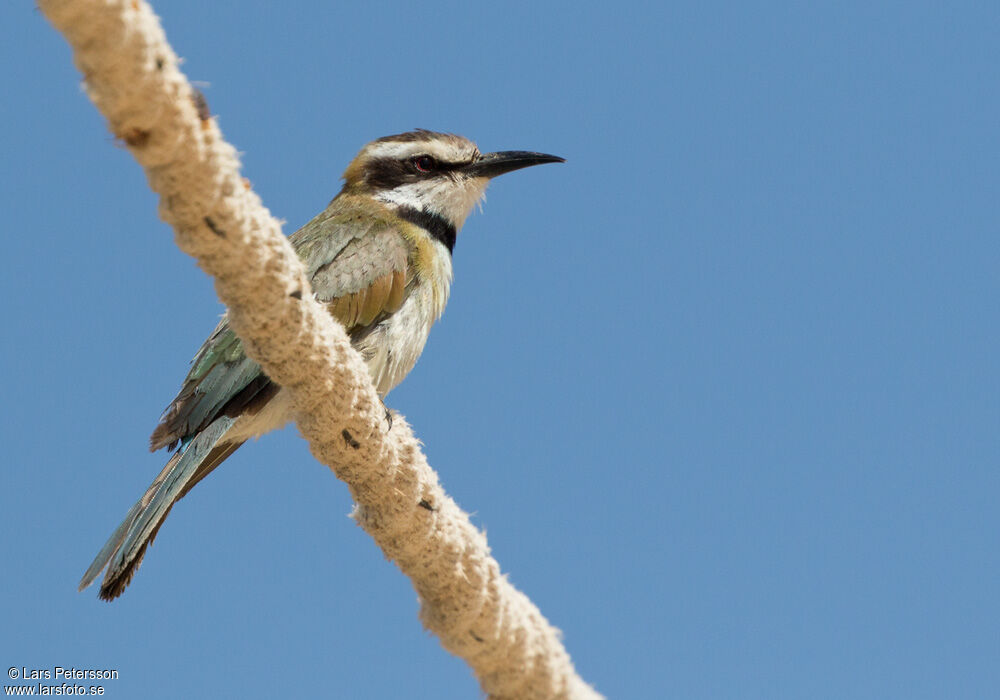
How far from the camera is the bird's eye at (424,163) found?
3.98 meters

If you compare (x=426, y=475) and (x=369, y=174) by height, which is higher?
(x=369, y=174)

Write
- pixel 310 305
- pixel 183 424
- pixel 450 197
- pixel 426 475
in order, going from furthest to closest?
pixel 450 197 < pixel 183 424 < pixel 426 475 < pixel 310 305

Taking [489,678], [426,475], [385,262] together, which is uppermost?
[385,262]

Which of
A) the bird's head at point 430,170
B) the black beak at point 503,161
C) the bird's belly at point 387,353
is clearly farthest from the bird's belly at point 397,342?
the black beak at point 503,161

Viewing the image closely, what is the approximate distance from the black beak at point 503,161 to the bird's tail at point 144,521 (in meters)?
1.54

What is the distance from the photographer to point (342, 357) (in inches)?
84.6

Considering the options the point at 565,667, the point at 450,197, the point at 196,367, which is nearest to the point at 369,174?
the point at 450,197

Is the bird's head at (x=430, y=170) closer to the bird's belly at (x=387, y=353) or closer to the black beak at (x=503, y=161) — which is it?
the black beak at (x=503, y=161)

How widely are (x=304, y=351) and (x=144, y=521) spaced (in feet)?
3.11

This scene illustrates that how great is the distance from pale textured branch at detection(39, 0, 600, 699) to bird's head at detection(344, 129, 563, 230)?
1468 mm

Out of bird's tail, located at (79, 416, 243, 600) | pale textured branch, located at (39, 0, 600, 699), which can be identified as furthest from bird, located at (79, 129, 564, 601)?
pale textured branch, located at (39, 0, 600, 699)

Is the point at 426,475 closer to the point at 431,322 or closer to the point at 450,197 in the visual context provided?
the point at 431,322

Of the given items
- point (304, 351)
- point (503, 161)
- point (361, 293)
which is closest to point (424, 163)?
point (503, 161)

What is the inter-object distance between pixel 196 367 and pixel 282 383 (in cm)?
102
